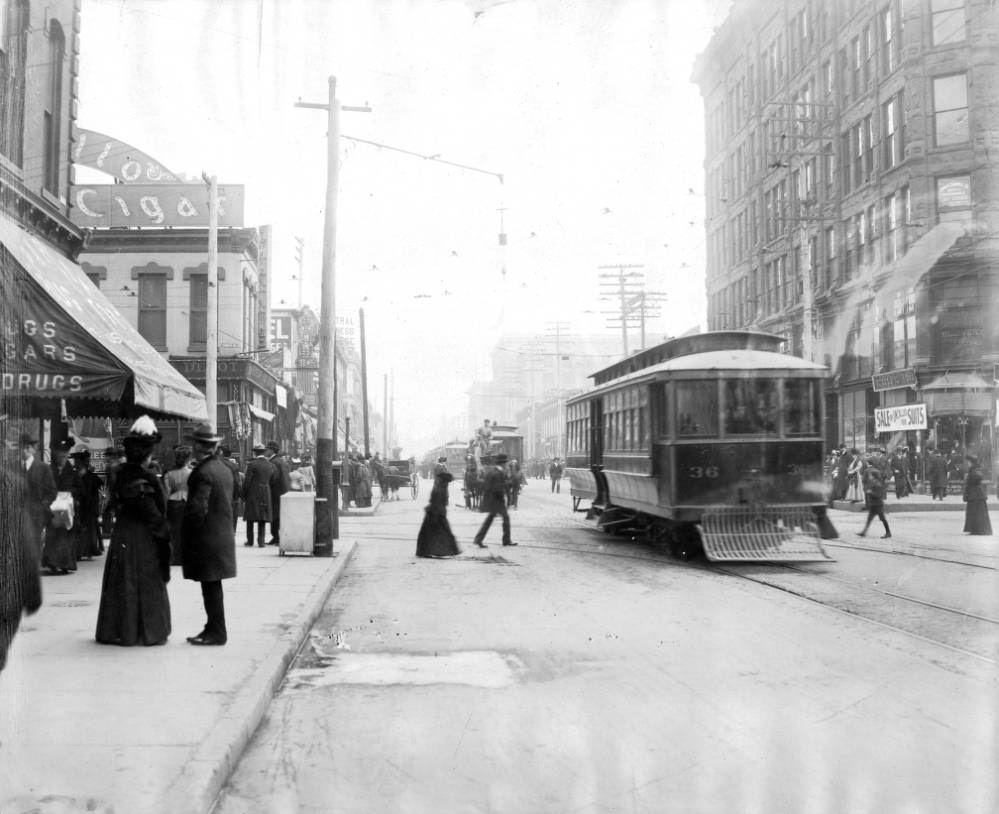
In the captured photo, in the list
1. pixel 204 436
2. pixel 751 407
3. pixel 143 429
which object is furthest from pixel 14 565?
pixel 751 407

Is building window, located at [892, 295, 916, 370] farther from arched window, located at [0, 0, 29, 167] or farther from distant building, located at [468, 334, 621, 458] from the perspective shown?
distant building, located at [468, 334, 621, 458]

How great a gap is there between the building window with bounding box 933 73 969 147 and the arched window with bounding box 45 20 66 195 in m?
26.1

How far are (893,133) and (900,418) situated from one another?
31.0 feet

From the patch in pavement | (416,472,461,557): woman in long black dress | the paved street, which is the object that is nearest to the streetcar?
the paved street

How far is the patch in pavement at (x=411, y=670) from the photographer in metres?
6.63

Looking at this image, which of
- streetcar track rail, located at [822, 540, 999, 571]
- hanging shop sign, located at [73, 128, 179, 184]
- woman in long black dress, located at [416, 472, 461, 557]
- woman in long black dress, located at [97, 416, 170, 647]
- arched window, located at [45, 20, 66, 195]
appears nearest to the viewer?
woman in long black dress, located at [97, 416, 170, 647]

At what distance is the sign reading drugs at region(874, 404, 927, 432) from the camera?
100 feet

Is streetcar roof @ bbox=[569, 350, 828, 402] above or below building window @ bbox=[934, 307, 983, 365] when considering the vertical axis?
below

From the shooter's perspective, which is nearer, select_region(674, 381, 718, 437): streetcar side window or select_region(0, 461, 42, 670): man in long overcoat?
select_region(0, 461, 42, 670): man in long overcoat

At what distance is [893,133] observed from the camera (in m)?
32.4

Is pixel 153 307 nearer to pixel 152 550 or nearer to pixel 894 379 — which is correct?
pixel 894 379

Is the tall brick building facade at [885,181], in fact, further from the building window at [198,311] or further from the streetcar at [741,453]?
the building window at [198,311]

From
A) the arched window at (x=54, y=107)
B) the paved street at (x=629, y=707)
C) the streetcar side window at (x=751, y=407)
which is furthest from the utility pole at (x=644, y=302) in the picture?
the paved street at (x=629, y=707)

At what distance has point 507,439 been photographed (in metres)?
48.1
